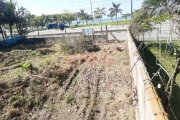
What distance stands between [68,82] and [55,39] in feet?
39.8

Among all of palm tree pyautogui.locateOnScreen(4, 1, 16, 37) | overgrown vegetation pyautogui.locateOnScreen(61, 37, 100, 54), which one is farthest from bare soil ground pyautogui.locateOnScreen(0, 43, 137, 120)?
palm tree pyautogui.locateOnScreen(4, 1, 16, 37)

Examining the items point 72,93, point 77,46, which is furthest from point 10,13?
point 72,93

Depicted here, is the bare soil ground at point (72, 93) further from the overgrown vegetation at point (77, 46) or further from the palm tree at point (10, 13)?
the palm tree at point (10, 13)

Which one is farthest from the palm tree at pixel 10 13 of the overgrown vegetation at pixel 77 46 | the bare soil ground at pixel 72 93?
the bare soil ground at pixel 72 93

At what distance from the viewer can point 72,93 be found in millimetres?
7172

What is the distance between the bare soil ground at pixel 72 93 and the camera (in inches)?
229

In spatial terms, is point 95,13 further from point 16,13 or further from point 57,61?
point 57,61

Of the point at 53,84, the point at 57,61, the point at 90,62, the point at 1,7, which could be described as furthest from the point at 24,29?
the point at 53,84

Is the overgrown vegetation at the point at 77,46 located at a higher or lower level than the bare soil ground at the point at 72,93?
higher

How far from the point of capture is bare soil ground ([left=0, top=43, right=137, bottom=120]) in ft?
19.1

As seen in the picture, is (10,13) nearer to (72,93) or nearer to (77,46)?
(77,46)

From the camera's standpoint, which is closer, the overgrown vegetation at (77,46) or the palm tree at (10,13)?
the overgrown vegetation at (77,46)

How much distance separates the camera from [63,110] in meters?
6.07

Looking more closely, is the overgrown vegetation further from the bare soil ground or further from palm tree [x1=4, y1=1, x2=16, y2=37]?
palm tree [x1=4, y1=1, x2=16, y2=37]
